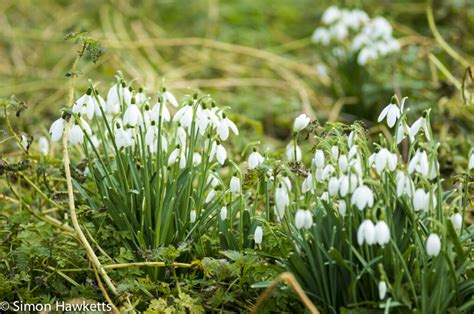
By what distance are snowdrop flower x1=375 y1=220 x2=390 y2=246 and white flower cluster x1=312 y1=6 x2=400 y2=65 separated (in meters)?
3.07

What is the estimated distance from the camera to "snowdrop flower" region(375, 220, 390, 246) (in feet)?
7.07

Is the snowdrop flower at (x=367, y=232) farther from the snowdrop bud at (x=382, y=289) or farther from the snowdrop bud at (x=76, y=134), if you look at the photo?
the snowdrop bud at (x=76, y=134)

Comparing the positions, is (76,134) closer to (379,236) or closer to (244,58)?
(379,236)

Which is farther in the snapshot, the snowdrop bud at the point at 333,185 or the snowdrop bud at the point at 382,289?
the snowdrop bud at the point at 333,185

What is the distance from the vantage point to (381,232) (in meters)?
2.16

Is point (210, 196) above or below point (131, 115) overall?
below

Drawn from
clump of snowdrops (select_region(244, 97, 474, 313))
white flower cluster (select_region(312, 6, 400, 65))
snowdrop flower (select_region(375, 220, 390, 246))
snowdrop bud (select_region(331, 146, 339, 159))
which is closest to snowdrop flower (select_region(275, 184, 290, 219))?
clump of snowdrops (select_region(244, 97, 474, 313))

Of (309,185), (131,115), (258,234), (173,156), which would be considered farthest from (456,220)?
(131,115)

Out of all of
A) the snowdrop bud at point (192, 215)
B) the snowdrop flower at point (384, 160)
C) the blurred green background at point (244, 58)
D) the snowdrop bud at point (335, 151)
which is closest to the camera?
the snowdrop flower at point (384, 160)

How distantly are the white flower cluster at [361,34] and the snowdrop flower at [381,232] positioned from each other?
3070mm

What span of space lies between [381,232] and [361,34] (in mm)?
3330

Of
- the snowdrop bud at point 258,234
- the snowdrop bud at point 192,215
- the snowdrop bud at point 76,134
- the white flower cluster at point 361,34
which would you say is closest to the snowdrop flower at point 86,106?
the snowdrop bud at point 76,134

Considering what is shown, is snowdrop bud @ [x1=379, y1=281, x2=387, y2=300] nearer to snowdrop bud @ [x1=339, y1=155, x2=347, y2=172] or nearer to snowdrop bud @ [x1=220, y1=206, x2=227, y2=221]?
snowdrop bud @ [x1=339, y1=155, x2=347, y2=172]

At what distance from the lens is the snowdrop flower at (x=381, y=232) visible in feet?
7.07
